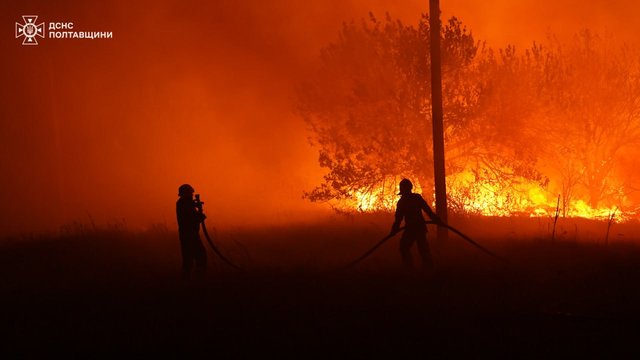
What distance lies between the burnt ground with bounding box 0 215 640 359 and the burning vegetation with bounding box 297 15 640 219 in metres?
7.03

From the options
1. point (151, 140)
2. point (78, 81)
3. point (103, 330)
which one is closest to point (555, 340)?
point (103, 330)

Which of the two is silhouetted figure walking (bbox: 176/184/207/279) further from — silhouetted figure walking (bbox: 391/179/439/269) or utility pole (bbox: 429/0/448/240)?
utility pole (bbox: 429/0/448/240)

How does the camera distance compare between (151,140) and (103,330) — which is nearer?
(103,330)

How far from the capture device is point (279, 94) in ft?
138

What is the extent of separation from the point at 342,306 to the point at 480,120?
13.6 m

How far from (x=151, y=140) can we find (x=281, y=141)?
10791mm

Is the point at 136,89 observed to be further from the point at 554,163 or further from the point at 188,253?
the point at 188,253

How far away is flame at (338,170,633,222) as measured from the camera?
19938mm

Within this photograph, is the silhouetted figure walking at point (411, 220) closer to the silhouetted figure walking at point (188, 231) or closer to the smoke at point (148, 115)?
the silhouetted figure walking at point (188, 231)

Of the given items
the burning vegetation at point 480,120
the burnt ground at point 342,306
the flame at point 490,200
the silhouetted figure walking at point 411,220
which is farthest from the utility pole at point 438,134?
the flame at point 490,200

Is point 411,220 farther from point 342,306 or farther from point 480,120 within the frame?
point 480,120

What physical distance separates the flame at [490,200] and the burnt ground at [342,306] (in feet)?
22.6

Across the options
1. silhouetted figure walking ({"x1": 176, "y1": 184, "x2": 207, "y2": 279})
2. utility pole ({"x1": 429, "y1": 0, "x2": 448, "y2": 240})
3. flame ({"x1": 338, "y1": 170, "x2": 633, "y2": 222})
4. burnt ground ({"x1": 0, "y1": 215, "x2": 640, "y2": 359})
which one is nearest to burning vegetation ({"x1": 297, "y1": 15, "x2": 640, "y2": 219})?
flame ({"x1": 338, "y1": 170, "x2": 633, "y2": 222})

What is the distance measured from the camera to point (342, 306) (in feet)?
24.9
